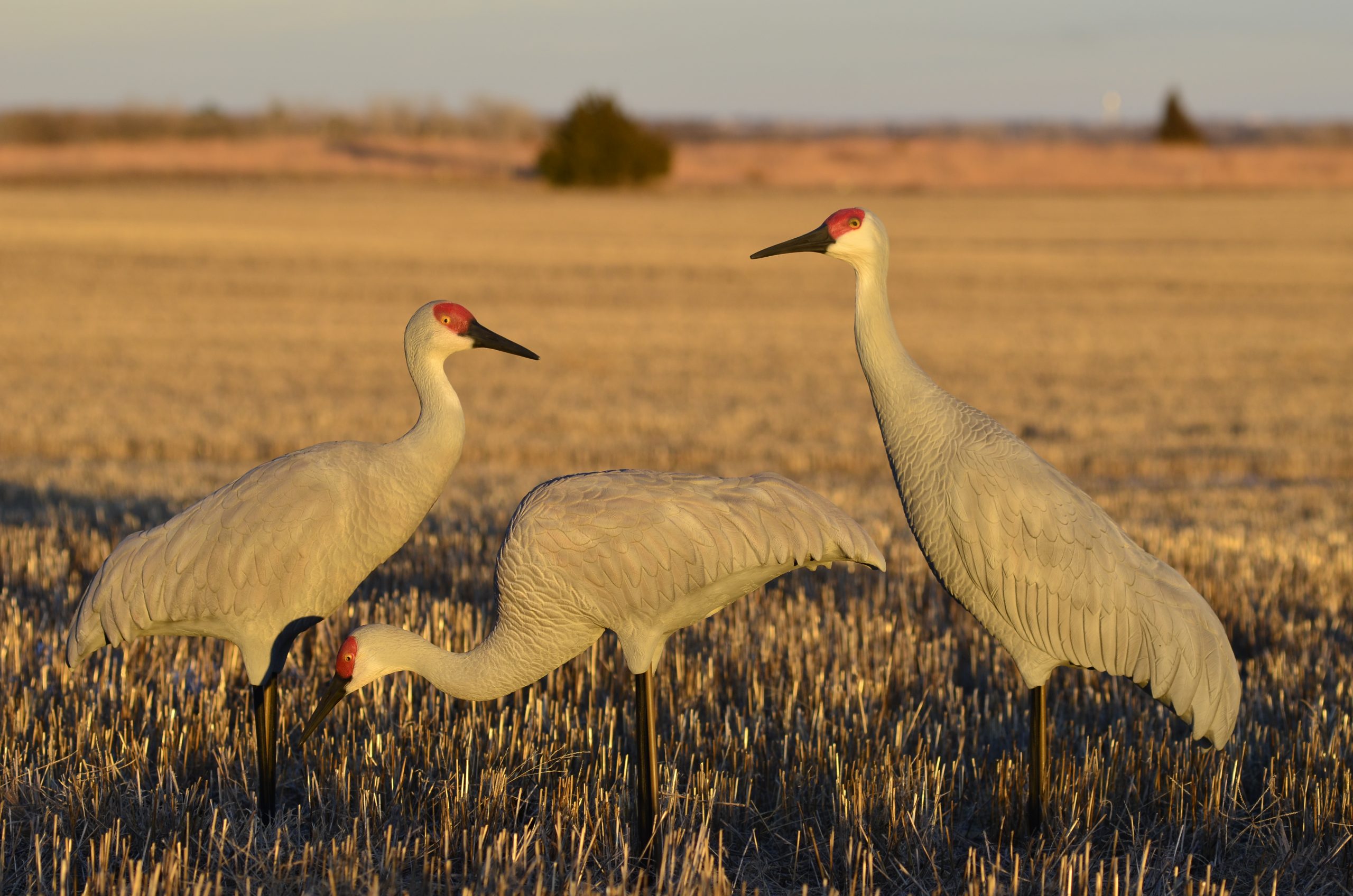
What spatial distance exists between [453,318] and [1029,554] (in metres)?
2.37

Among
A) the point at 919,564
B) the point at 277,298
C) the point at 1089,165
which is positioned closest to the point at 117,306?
the point at 277,298

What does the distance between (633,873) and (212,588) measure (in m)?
1.93

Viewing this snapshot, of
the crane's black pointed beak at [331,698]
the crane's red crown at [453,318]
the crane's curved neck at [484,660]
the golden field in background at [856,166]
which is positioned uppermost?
the golden field in background at [856,166]

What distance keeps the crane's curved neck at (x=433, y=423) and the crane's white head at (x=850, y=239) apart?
1.34 metres

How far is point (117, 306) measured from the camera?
29.3 metres

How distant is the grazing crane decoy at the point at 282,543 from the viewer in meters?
4.96

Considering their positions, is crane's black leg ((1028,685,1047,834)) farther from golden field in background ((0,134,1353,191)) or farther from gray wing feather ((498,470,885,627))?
golden field in background ((0,134,1353,191))

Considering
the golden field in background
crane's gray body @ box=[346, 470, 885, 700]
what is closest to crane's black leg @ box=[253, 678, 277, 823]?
crane's gray body @ box=[346, 470, 885, 700]

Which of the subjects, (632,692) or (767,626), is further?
(767,626)

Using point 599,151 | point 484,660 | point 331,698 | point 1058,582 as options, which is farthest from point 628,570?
point 599,151

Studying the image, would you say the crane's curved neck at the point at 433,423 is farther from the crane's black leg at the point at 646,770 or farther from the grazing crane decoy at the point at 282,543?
the crane's black leg at the point at 646,770

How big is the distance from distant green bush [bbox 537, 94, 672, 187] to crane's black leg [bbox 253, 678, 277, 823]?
7115 cm

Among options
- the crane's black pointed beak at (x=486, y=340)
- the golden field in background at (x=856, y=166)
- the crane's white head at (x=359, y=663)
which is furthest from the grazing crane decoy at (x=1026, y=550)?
the golden field in background at (x=856, y=166)

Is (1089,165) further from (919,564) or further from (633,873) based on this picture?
(633,873)
